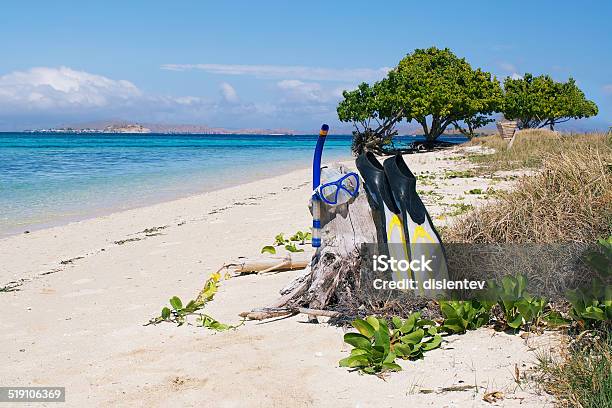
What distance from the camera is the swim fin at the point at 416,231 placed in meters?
4.78

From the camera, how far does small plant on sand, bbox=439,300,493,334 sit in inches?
162

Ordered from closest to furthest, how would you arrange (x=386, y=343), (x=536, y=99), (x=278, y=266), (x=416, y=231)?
(x=386, y=343)
(x=416, y=231)
(x=278, y=266)
(x=536, y=99)

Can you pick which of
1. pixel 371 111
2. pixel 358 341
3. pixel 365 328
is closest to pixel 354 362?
pixel 358 341

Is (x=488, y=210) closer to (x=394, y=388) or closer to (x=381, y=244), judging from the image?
(x=381, y=244)

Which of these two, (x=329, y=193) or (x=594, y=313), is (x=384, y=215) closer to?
(x=329, y=193)

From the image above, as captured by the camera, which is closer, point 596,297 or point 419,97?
point 596,297

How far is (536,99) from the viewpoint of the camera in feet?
177

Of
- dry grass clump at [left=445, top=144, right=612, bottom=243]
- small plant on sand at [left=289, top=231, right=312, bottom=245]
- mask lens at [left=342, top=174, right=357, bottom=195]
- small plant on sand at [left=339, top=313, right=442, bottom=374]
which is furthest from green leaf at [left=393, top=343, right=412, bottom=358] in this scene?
small plant on sand at [left=289, top=231, right=312, bottom=245]

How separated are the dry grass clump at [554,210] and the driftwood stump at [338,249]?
3.53 feet

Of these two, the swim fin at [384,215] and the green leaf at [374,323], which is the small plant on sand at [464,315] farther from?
the swim fin at [384,215]

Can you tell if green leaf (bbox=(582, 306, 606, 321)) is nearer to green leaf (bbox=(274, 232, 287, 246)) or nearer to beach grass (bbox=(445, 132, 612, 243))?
beach grass (bbox=(445, 132, 612, 243))

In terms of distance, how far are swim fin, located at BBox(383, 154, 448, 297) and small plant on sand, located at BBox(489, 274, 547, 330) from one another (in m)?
0.62

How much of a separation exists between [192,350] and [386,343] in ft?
4.84

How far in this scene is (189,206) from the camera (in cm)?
1515
